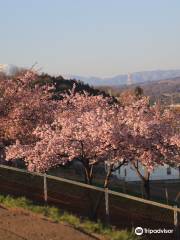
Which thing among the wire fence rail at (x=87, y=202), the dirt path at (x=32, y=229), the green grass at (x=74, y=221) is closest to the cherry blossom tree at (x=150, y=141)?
the wire fence rail at (x=87, y=202)

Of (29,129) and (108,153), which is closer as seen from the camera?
(108,153)

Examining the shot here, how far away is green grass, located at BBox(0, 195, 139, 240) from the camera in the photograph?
14660 millimetres

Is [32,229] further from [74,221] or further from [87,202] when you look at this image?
[87,202]

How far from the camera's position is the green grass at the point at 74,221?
14.7 metres

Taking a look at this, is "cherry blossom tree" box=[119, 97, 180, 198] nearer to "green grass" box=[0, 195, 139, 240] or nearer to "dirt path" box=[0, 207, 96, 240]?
"green grass" box=[0, 195, 139, 240]

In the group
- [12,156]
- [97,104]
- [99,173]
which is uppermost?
[97,104]

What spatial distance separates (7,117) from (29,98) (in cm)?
165

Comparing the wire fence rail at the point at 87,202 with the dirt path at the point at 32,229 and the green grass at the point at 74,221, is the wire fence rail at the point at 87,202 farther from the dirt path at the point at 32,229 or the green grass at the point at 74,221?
the dirt path at the point at 32,229

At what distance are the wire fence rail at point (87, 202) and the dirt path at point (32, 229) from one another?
2294 millimetres

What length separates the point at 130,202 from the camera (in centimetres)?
2503

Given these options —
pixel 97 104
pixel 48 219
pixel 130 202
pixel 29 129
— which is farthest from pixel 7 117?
pixel 48 219

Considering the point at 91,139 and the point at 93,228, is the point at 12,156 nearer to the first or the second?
the point at 91,139

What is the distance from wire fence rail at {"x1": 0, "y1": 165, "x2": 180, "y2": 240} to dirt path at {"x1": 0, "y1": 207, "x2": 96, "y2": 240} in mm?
2294

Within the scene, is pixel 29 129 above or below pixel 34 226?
above
